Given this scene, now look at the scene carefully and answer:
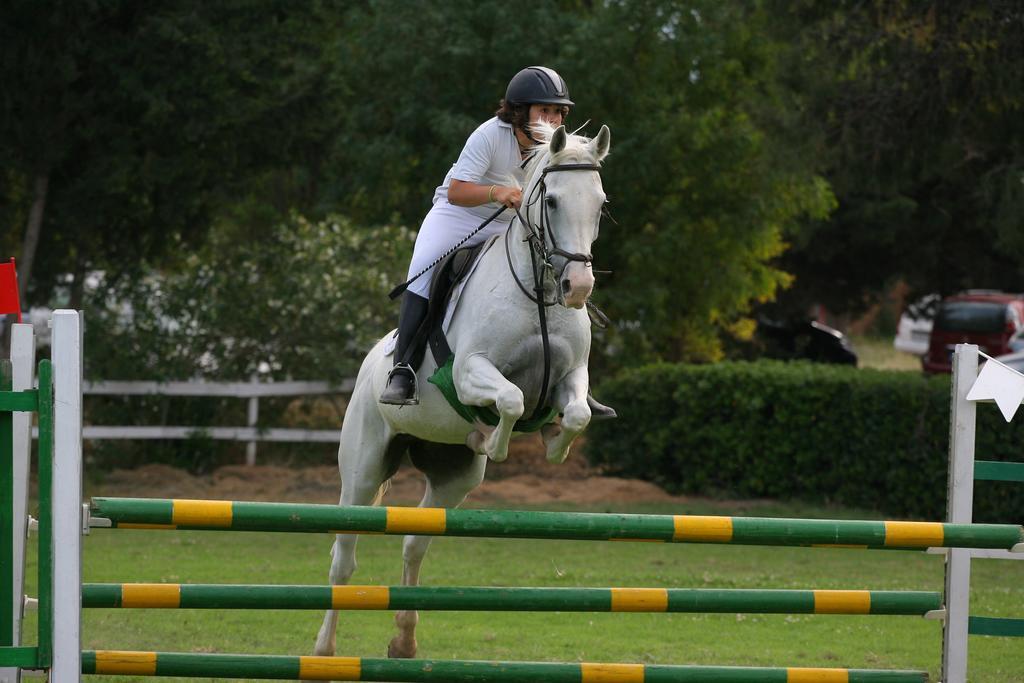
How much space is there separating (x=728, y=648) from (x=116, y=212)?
9.88 meters

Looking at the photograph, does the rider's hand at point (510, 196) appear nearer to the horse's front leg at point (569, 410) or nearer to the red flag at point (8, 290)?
the horse's front leg at point (569, 410)

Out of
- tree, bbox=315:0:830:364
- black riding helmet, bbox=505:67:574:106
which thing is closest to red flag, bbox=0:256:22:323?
black riding helmet, bbox=505:67:574:106

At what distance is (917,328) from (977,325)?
8394 millimetres

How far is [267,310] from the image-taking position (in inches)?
574

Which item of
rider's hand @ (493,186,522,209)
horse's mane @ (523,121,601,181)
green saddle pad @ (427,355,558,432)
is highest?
horse's mane @ (523,121,601,181)

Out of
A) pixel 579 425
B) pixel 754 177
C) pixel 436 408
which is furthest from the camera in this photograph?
pixel 754 177

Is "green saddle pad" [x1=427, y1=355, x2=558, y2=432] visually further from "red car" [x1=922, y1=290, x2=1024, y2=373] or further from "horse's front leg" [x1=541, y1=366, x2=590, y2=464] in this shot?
"red car" [x1=922, y1=290, x2=1024, y2=373]

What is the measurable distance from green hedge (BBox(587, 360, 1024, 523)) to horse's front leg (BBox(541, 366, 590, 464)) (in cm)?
764

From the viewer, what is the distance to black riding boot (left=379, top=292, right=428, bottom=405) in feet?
18.6

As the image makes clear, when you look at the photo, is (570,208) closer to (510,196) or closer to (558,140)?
(558,140)

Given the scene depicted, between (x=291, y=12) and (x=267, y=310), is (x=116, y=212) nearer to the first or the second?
(x=267, y=310)

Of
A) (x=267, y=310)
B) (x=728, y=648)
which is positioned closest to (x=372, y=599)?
(x=728, y=648)

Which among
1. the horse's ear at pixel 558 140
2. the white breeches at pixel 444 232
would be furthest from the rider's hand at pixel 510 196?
the white breeches at pixel 444 232

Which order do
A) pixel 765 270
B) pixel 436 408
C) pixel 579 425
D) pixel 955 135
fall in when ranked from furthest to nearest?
pixel 765 270, pixel 955 135, pixel 436 408, pixel 579 425
